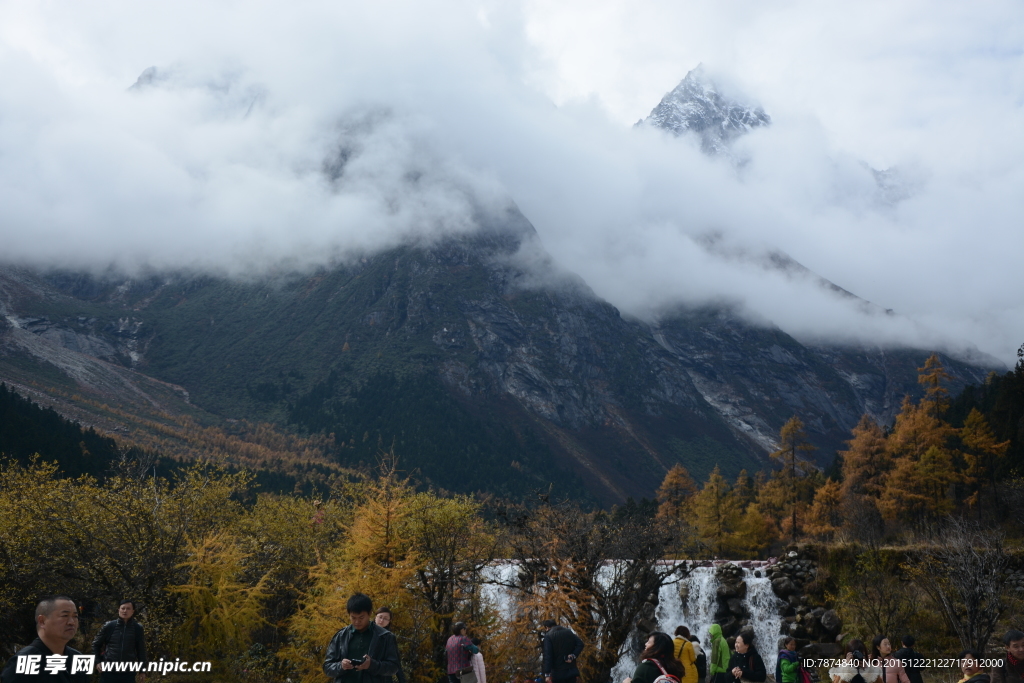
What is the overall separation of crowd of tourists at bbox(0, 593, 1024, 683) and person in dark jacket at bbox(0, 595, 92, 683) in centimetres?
1

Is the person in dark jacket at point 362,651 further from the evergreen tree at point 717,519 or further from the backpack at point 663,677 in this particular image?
the evergreen tree at point 717,519

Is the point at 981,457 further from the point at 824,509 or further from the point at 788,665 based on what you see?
the point at 788,665

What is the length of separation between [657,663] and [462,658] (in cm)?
884

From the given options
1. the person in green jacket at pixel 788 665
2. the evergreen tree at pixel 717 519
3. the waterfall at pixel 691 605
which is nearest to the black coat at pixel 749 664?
the person in green jacket at pixel 788 665

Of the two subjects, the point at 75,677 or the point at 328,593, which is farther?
the point at 328,593

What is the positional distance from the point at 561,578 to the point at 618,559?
388 centimetres

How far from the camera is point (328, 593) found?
1118 inches

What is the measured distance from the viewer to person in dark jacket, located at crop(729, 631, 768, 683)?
1544cm

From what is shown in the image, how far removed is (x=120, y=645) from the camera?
41.6 ft

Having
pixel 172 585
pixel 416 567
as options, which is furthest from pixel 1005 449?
pixel 172 585

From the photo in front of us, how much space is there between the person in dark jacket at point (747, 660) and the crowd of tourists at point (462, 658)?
0.02m

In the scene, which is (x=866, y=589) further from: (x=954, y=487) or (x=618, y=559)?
(x=954, y=487)

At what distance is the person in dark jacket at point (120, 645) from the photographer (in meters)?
12.4

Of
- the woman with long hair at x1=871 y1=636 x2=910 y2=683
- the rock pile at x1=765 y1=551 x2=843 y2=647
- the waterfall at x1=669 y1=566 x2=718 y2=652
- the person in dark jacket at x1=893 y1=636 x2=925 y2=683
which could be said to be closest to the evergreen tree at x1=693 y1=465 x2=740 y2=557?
the waterfall at x1=669 y1=566 x2=718 y2=652
